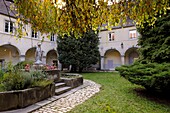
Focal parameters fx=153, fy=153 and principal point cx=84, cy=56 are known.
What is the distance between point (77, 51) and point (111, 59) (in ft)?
27.4

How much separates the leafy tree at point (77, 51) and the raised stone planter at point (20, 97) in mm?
11206

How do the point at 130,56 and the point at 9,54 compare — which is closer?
the point at 9,54

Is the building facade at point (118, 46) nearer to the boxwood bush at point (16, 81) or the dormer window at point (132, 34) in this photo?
the dormer window at point (132, 34)

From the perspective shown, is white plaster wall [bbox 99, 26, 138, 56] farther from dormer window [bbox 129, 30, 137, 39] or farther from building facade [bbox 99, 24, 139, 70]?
dormer window [bbox 129, 30, 137, 39]

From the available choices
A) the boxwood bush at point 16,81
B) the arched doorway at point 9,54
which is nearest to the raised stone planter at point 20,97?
the boxwood bush at point 16,81

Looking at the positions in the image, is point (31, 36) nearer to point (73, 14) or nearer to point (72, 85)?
point (72, 85)

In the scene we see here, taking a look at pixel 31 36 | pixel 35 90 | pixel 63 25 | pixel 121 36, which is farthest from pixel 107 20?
pixel 121 36

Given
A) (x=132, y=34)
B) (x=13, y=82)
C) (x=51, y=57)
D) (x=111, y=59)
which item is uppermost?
(x=132, y=34)

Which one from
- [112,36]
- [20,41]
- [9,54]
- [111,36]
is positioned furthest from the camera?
[111,36]

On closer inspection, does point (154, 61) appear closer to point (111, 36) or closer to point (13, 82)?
point (13, 82)

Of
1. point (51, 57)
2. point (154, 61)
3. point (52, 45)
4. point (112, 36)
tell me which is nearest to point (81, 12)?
point (154, 61)

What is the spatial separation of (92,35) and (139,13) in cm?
1476

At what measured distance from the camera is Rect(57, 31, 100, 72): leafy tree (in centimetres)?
1711

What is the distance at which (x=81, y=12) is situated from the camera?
3.49 metres
